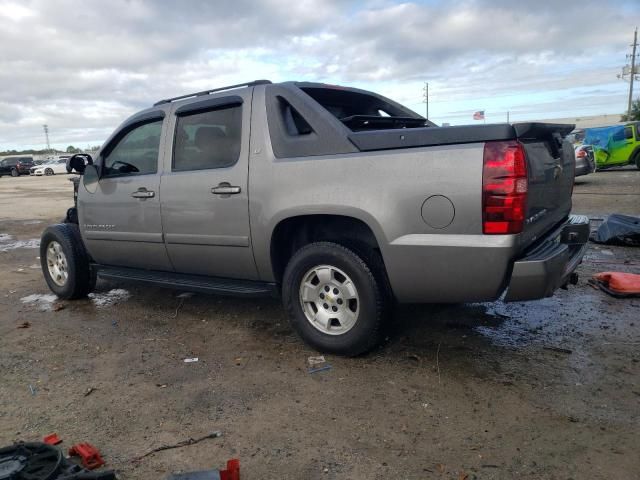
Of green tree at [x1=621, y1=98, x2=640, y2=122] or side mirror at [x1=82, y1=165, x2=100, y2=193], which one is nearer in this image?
side mirror at [x1=82, y1=165, x2=100, y2=193]

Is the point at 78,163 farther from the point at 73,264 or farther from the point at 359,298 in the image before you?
the point at 359,298

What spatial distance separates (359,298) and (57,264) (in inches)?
148

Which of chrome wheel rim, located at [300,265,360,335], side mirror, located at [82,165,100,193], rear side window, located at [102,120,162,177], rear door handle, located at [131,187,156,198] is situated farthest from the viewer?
side mirror, located at [82,165,100,193]

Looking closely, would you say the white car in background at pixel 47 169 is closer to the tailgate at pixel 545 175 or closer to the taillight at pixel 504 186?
the tailgate at pixel 545 175

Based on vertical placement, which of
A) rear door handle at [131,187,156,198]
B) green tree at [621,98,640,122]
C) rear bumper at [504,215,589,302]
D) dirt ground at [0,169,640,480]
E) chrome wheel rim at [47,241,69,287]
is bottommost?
dirt ground at [0,169,640,480]

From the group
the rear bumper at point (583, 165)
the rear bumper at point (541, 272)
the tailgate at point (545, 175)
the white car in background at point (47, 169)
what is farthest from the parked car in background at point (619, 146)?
the white car in background at point (47, 169)

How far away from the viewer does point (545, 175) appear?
329 centimetres

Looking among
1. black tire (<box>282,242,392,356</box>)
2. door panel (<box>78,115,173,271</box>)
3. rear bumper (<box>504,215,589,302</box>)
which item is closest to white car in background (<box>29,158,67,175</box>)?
door panel (<box>78,115,173,271</box>)

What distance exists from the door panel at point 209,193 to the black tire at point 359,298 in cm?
44

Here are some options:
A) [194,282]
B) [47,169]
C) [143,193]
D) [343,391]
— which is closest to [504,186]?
[343,391]

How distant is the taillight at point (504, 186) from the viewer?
9.32 ft

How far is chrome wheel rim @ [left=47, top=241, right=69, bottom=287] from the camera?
5.45 meters

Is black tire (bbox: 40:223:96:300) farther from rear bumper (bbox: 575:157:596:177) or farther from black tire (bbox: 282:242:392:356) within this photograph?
rear bumper (bbox: 575:157:596:177)

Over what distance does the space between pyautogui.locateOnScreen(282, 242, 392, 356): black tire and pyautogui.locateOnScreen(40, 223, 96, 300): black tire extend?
2.68 meters
